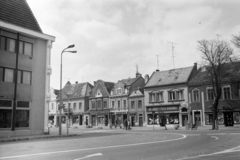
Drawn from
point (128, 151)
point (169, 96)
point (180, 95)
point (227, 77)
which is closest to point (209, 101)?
point (227, 77)

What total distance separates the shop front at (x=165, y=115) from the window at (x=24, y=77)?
25621 millimetres

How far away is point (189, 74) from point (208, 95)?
5.93 meters

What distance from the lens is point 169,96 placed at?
49406 mm

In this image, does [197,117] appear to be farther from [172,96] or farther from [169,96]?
[169,96]

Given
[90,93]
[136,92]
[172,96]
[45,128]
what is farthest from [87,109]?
[45,128]

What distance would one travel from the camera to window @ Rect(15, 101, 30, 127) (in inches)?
1022

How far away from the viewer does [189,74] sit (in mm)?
48125

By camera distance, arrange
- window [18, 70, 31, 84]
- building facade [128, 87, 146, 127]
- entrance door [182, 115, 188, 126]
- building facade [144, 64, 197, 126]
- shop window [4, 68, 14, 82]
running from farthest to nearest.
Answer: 1. building facade [128, 87, 146, 127]
2. building facade [144, 64, 197, 126]
3. entrance door [182, 115, 188, 126]
4. window [18, 70, 31, 84]
5. shop window [4, 68, 14, 82]

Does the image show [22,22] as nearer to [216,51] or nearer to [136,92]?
[216,51]

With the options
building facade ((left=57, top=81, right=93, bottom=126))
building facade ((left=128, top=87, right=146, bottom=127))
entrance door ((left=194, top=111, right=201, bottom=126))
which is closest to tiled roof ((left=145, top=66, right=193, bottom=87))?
building facade ((left=128, top=87, right=146, bottom=127))

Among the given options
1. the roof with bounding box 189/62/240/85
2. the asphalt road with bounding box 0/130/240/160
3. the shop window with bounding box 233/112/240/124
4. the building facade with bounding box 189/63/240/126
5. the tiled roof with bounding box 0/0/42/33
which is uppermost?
the tiled roof with bounding box 0/0/42/33

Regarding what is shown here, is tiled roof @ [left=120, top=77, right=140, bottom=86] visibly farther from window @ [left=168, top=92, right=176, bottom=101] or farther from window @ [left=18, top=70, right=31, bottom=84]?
window @ [left=18, top=70, right=31, bottom=84]

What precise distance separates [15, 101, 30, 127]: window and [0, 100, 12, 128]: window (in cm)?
81

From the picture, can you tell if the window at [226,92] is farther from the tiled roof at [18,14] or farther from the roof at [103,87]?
the tiled roof at [18,14]
